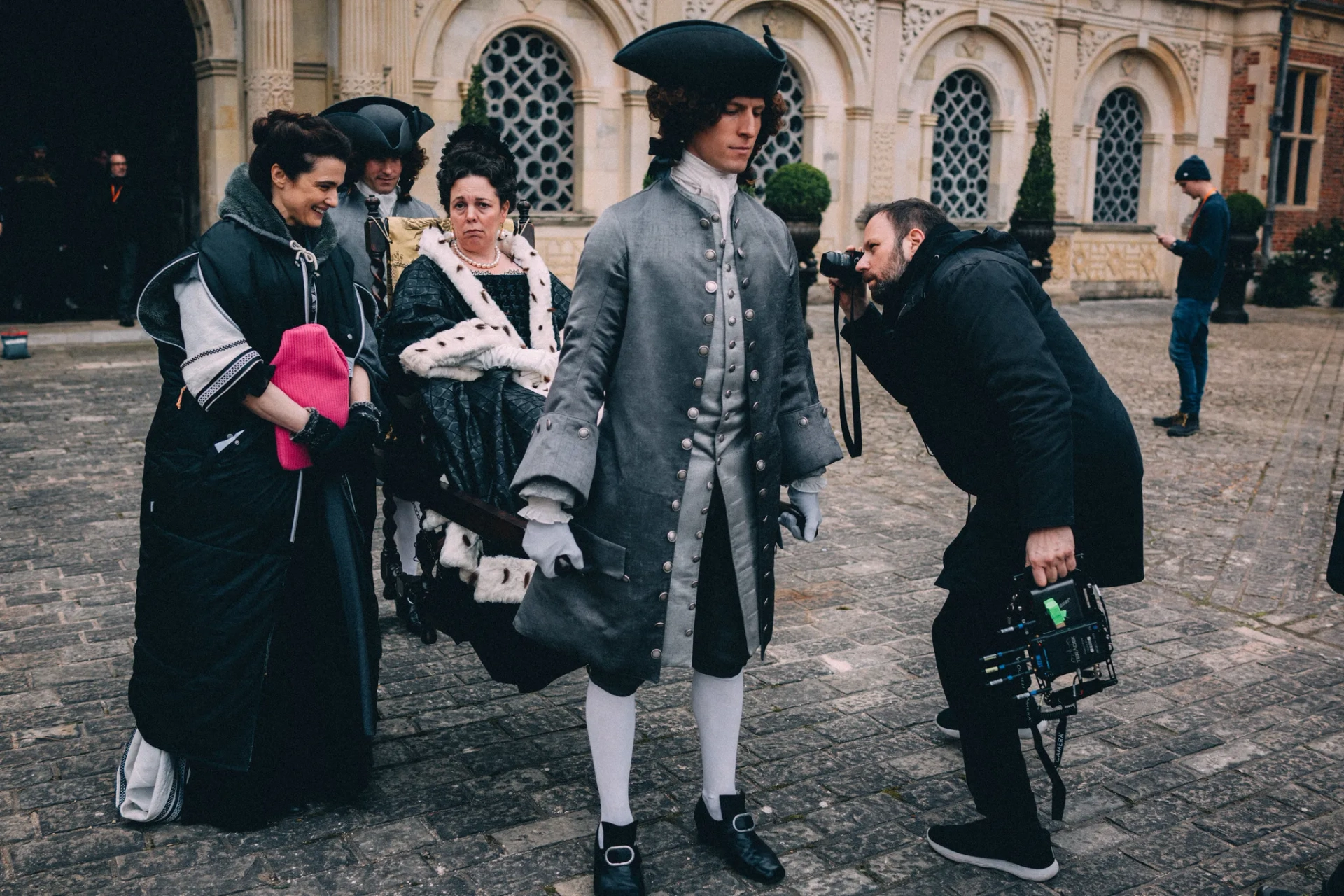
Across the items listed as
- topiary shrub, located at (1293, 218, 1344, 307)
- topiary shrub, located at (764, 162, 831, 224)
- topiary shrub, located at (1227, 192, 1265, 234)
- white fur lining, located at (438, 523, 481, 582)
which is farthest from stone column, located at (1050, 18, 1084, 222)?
white fur lining, located at (438, 523, 481, 582)

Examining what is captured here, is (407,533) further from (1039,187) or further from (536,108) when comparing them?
(1039,187)

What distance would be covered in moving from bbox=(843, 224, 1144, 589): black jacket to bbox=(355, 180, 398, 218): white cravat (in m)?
2.61

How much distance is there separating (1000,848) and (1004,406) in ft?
3.60

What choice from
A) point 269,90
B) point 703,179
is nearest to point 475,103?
point 269,90

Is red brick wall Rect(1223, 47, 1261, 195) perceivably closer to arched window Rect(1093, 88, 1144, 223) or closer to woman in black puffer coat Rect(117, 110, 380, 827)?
arched window Rect(1093, 88, 1144, 223)

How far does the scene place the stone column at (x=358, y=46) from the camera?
40.1ft

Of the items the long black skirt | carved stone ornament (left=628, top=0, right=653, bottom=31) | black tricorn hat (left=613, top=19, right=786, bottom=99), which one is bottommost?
the long black skirt

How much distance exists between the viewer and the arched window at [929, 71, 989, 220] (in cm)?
1802

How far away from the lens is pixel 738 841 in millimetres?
2973

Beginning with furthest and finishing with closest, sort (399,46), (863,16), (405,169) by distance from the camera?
(863,16)
(399,46)
(405,169)

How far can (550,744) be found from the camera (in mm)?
3678

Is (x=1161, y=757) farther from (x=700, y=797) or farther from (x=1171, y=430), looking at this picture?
(x=1171, y=430)

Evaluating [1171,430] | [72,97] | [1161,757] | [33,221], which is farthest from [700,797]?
[72,97]

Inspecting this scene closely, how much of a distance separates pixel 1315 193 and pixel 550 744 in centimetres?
2295
